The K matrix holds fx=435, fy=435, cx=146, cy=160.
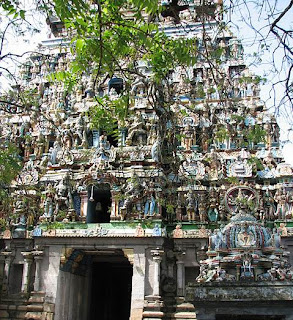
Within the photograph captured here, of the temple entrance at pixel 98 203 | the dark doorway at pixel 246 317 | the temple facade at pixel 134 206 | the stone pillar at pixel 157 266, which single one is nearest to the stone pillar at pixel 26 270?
the temple facade at pixel 134 206

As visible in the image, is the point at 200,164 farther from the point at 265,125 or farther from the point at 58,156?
the point at 58,156

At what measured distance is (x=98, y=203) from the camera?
18.3 meters

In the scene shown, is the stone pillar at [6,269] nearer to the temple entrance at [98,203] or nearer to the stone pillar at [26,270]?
the stone pillar at [26,270]

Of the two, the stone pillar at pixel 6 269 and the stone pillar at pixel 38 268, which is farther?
the stone pillar at pixel 6 269

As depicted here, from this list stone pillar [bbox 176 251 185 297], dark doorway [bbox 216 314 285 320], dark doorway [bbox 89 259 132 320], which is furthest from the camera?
dark doorway [bbox 89 259 132 320]

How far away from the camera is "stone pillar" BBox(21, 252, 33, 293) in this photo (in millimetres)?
16250

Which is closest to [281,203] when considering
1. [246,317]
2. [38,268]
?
[246,317]

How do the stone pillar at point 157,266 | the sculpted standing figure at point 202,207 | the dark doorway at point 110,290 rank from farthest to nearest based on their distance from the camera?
the dark doorway at point 110,290, the sculpted standing figure at point 202,207, the stone pillar at point 157,266

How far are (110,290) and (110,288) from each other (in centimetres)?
10

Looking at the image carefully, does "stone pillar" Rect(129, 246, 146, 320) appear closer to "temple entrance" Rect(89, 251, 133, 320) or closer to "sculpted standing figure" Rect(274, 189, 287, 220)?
"temple entrance" Rect(89, 251, 133, 320)

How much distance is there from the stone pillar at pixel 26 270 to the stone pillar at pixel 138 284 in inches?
163

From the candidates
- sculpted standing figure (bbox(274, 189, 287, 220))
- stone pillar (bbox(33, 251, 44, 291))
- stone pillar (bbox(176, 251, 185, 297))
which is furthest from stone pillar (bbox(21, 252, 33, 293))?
sculpted standing figure (bbox(274, 189, 287, 220))

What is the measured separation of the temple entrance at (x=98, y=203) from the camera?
17156 mm

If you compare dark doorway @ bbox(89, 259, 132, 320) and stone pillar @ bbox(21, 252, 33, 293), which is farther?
dark doorway @ bbox(89, 259, 132, 320)
